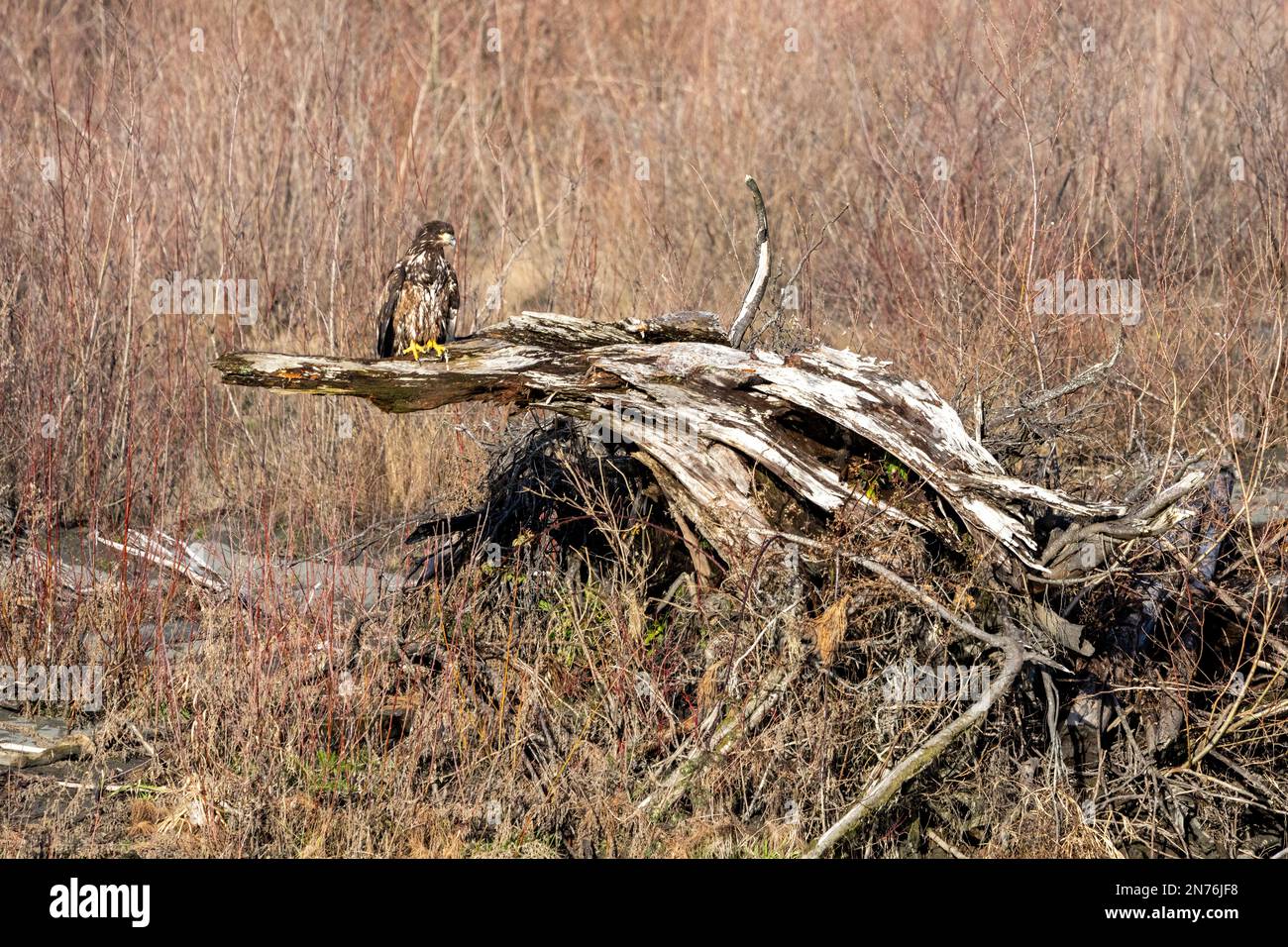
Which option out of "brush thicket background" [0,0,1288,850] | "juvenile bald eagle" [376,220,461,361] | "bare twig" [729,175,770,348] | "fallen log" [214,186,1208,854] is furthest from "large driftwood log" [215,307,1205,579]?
"juvenile bald eagle" [376,220,461,361]

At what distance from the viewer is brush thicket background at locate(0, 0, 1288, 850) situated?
689 centimetres

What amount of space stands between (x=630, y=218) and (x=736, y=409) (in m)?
5.30

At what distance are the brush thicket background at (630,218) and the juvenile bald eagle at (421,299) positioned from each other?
1.65ft

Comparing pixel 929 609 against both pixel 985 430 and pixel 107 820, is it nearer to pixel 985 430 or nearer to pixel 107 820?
pixel 985 430

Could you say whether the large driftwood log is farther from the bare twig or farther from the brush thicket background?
the brush thicket background

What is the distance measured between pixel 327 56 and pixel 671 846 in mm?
6059

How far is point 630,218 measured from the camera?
993cm

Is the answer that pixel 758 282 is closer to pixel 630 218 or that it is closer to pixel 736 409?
pixel 736 409

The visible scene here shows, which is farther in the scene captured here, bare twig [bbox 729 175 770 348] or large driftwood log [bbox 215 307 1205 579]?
bare twig [bbox 729 175 770 348]

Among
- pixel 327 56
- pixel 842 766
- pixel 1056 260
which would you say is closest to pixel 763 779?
pixel 842 766

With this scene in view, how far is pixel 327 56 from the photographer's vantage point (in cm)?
902

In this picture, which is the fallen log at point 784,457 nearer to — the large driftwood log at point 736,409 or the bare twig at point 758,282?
the large driftwood log at point 736,409

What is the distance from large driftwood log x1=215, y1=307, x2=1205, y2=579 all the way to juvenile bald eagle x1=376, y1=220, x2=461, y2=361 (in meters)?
1.00

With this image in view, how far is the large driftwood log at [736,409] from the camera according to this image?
4809 mm
